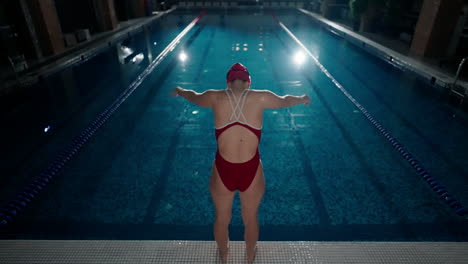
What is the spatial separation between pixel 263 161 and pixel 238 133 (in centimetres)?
235

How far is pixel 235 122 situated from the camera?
1.71m

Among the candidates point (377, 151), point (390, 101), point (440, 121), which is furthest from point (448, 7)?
point (377, 151)

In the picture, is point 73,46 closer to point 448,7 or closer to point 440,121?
point 440,121

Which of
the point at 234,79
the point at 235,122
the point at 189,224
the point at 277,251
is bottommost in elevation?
the point at 189,224

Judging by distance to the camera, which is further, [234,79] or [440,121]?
[440,121]

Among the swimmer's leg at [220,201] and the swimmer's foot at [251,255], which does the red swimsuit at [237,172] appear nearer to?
the swimmer's leg at [220,201]

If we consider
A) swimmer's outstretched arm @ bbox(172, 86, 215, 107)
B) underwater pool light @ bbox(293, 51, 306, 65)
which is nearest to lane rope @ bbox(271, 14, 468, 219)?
swimmer's outstretched arm @ bbox(172, 86, 215, 107)

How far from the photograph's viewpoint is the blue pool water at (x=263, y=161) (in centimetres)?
291

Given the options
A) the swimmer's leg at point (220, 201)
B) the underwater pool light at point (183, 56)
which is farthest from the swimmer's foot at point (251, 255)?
the underwater pool light at point (183, 56)

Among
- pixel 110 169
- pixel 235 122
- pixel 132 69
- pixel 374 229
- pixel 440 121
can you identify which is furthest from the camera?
pixel 132 69

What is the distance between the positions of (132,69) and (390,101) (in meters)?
6.99

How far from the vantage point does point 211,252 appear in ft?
7.40

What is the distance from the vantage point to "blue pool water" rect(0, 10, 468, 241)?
2912 millimetres

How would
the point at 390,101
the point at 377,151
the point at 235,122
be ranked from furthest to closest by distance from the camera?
the point at 390,101
the point at 377,151
the point at 235,122
